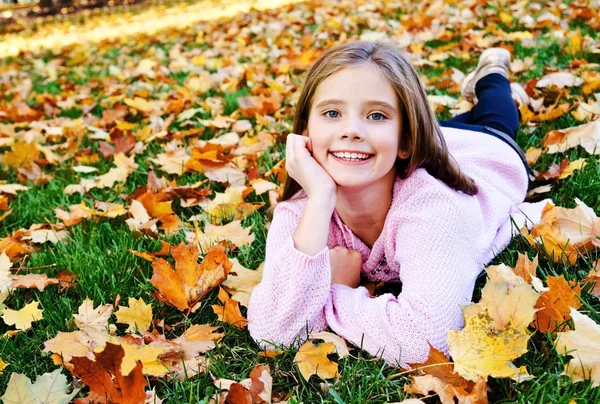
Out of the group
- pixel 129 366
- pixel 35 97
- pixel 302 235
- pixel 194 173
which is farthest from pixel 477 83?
pixel 35 97

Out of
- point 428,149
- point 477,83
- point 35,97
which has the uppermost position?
point 428,149

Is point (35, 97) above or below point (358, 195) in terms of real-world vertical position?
below

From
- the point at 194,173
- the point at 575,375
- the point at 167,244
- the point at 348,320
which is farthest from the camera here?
the point at 194,173

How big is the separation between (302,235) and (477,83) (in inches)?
75.1

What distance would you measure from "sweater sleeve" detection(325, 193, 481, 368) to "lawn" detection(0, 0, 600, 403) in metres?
0.07

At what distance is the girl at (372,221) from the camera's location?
1493 mm

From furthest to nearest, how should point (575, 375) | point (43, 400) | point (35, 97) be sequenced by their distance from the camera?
point (35, 97) < point (43, 400) < point (575, 375)

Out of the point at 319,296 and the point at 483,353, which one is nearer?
the point at 483,353

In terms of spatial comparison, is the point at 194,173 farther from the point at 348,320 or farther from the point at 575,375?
the point at 575,375

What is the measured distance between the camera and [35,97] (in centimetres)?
500

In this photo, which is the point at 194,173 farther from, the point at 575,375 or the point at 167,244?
the point at 575,375

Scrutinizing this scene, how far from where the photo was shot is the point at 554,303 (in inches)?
56.7

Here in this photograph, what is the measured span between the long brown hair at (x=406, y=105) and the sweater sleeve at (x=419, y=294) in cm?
17

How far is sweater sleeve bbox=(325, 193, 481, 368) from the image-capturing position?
4.72ft
